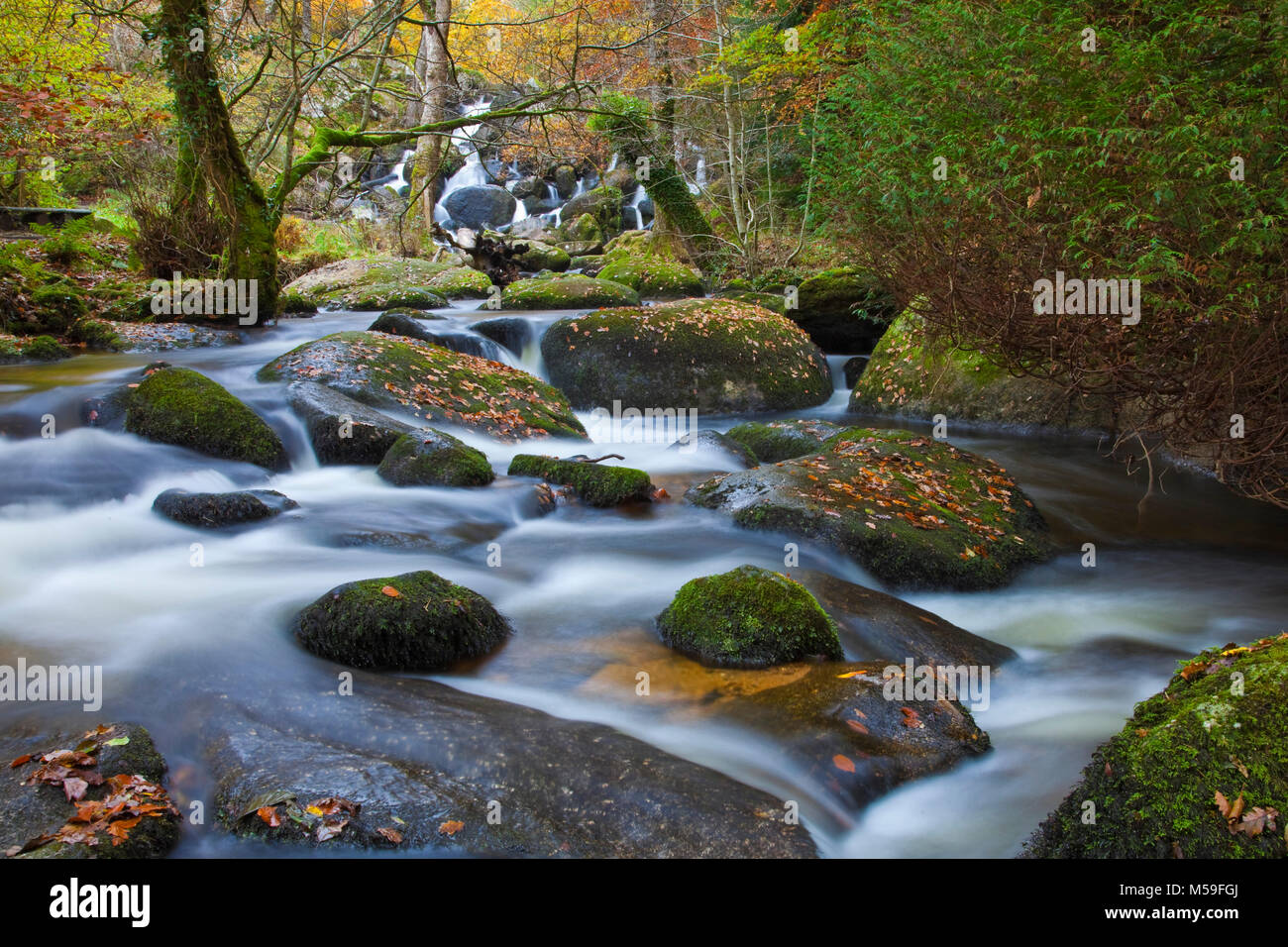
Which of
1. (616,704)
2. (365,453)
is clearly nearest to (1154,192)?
(616,704)

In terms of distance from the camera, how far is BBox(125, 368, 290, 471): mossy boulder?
23.5ft

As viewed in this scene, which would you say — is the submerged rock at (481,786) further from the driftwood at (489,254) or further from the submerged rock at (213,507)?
the driftwood at (489,254)

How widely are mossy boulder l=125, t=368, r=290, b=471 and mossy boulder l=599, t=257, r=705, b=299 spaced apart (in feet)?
33.2

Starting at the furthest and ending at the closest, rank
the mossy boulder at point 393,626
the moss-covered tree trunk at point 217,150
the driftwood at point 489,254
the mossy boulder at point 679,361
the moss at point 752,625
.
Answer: the driftwood at point 489,254 < the mossy boulder at point 679,361 < the moss-covered tree trunk at point 217,150 < the moss at point 752,625 < the mossy boulder at point 393,626

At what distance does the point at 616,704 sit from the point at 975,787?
1.69m

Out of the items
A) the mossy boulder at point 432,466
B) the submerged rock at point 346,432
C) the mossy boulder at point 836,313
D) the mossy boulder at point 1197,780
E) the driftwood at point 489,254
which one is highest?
the driftwood at point 489,254

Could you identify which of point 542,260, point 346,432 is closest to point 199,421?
point 346,432

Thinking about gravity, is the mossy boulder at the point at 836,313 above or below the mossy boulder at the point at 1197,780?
above

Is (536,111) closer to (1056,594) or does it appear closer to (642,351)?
(642,351)

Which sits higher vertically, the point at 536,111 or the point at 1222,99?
the point at 536,111

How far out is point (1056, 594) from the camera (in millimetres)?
6336

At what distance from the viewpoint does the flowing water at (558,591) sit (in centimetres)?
378

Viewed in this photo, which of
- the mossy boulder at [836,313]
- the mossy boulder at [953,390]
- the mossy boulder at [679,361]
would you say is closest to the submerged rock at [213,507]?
the mossy boulder at [679,361]

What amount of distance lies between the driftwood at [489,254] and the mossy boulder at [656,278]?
249 cm
